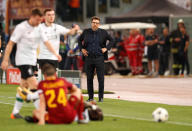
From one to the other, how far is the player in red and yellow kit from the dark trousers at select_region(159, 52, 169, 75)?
2067 cm

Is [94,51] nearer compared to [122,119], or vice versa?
[122,119]

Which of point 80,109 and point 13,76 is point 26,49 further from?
point 13,76

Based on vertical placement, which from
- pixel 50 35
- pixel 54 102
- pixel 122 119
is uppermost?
pixel 50 35

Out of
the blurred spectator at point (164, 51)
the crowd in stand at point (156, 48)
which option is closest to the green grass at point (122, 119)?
the crowd in stand at point (156, 48)

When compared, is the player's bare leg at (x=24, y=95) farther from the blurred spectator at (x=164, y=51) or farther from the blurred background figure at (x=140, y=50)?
the blurred spectator at (x=164, y=51)

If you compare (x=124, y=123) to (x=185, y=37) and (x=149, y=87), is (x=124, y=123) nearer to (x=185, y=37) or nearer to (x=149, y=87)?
(x=149, y=87)

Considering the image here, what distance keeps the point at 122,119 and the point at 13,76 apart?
1256cm

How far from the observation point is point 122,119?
12.3 metres

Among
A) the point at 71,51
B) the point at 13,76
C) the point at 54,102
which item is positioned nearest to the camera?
the point at 54,102

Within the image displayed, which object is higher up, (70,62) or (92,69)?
(70,62)

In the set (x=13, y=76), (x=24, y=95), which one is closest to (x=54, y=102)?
(x=24, y=95)

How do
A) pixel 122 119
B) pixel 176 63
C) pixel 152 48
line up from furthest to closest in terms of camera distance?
pixel 176 63 < pixel 152 48 < pixel 122 119

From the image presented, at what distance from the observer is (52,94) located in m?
10.6

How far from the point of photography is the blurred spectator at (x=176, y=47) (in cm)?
2942
